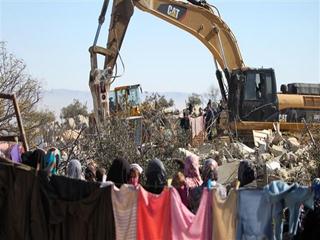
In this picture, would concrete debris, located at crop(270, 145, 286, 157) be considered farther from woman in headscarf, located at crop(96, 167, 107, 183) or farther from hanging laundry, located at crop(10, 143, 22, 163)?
woman in headscarf, located at crop(96, 167, 107, 183)

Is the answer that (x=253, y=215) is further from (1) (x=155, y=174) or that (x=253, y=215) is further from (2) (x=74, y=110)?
(2) (x=74, y=110)

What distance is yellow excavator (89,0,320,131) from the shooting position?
19.1 metres

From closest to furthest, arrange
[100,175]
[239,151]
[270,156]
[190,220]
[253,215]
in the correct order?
[253,215], [190,220], [100,175], [270,156], [239,151]

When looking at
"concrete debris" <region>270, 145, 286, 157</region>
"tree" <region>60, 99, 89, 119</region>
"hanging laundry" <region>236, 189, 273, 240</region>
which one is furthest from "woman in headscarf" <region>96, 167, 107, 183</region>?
"tree" <region>60, 99, 89, 119</region>

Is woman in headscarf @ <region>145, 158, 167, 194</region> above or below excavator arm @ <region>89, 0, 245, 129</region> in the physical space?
below

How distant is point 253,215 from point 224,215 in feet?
1.07

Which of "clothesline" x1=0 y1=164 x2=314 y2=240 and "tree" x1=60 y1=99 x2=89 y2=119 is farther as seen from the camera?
"tree" x1=60 y1=99 x2=89 y2=119

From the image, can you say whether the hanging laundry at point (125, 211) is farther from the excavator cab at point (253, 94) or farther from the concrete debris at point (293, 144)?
the excavator cab at point (253, 94)

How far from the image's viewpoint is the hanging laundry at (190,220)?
23.1ft

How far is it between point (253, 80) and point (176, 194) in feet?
42.0

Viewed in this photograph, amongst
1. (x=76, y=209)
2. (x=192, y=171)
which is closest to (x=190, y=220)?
(x=192, y=171)

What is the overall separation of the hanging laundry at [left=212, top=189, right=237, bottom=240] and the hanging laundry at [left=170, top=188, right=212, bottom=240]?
0.09 metres

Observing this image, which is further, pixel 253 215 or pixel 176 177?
pixel 176 177

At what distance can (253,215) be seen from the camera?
6664 mm
